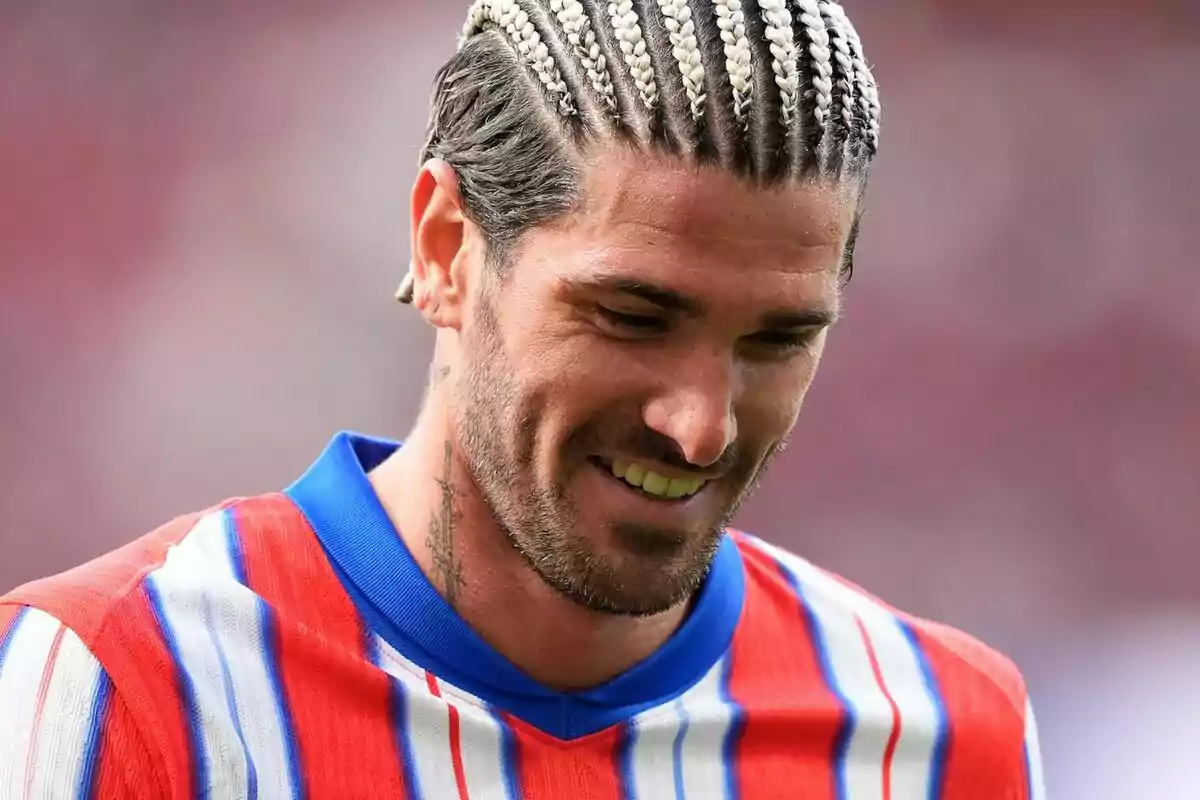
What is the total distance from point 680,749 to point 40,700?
45 cm

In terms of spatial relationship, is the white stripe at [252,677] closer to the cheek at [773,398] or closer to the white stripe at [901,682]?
the cheek at [773,398]

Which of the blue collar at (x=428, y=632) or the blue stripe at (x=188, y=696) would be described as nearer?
the blue stripe at (x=188, y=696)

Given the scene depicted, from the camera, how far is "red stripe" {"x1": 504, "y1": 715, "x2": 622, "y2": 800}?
95cm

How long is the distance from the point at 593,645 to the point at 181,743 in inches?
12.2

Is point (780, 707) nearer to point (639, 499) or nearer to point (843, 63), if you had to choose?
point (639, 499)

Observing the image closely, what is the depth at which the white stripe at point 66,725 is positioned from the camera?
2.63ft

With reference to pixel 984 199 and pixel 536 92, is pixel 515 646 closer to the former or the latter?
pixel 536 92

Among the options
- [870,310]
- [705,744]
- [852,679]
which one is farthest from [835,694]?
[870,310]

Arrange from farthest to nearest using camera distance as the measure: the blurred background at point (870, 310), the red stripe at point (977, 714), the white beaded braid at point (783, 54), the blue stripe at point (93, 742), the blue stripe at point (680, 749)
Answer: the blurred background at point (870, 310)
the red stripe at point (977, 714)
the blue stripe at point (680, 749)
the white beaded braid at point (783, 54)
the blue stripe at point (93, 742)

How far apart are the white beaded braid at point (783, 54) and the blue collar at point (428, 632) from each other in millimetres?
405

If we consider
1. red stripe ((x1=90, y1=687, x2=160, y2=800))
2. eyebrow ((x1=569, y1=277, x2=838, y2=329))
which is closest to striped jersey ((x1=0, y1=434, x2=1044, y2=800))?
red stripe ((x1=90, y1=687, x2=160, y2=800))

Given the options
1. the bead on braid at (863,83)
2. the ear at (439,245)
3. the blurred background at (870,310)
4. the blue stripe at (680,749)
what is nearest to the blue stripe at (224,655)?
the ear at (439,245)

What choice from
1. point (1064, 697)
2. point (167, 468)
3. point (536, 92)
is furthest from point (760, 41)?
point (1064, 697)

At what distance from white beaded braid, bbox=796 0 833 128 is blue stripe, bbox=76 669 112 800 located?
1.88ft
